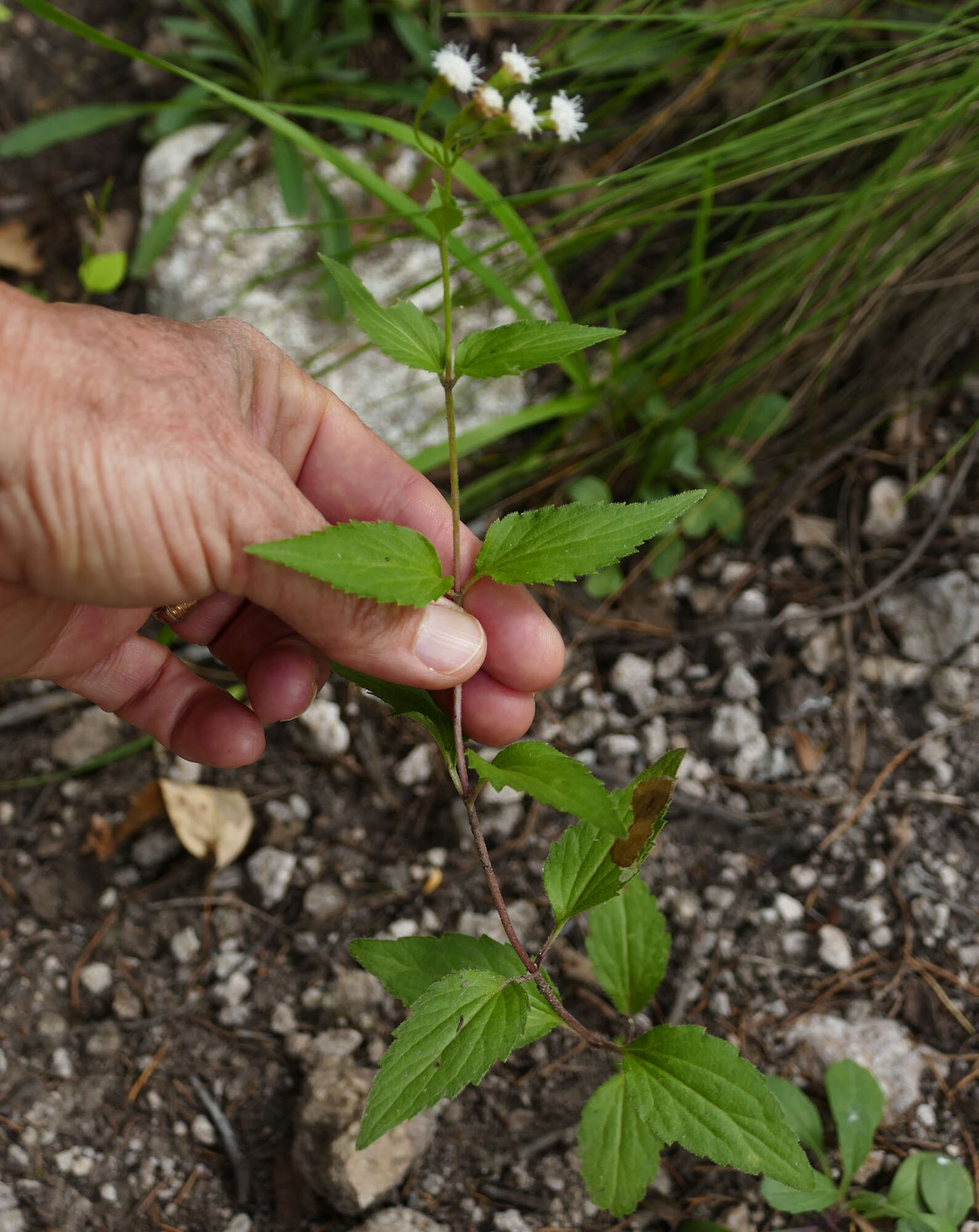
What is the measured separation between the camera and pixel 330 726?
2.38 metres

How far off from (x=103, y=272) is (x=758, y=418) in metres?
1.91

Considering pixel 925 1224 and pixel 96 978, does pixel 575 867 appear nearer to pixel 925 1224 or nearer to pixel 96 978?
pixel 925 1224

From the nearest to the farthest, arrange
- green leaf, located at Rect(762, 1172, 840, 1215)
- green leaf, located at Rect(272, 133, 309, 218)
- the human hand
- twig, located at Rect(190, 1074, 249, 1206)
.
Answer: the human hand, green leaf, located at Rect(762, 1172, 840, 1215), twig, located at Rect(190, 1074, 249, 1206), green leaf, located at Rect(272, 133, 309, 218)

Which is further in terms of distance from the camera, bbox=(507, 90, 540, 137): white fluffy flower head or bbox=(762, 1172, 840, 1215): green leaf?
bbox=(762, 1172, 840, 1215): green leaf

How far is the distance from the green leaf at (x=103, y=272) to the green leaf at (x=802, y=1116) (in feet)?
8.74

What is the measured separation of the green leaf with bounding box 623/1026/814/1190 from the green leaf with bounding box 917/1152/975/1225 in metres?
0.61

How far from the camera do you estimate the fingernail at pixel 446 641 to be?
58.7 inches

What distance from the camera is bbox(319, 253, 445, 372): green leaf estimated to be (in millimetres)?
1403

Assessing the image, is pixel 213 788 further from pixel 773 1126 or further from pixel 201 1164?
pixel 773 1126

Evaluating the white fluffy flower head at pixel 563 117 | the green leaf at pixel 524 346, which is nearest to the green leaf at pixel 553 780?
the green leaf at pixel 524 346

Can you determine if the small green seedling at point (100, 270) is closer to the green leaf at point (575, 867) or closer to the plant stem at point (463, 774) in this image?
the plant stem at point (463, 774)

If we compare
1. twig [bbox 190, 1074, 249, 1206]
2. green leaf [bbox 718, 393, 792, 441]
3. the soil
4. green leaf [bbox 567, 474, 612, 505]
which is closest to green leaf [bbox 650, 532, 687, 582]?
the soil

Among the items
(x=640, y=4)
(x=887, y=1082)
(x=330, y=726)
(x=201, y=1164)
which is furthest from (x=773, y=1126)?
(x=640, y=4)

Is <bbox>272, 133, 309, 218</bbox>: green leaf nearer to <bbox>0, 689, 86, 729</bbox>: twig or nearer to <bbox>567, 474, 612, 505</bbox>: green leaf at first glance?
<bbox>567, 474, 612, 505</bbox>: green leaf
